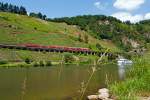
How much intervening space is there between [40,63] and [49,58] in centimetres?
2455

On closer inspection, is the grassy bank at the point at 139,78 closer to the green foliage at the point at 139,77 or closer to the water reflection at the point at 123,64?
the green foliage at the point at 139,77

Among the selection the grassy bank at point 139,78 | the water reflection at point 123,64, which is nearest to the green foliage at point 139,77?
the grassy bank at point 139,78

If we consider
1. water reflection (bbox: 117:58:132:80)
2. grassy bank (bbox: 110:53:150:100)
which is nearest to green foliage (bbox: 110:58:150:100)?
grassy bank (bbox: 110:53:150:100)

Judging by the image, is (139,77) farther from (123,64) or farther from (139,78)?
(123,64)

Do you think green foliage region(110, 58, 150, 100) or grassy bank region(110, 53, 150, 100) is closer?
grassy bank region(110, 53, 150, 100)

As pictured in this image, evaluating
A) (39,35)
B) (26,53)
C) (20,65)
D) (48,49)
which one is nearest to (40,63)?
(20,65)

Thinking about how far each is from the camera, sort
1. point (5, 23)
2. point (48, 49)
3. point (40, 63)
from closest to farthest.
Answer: point (40, 63), point (48, 49), point (5, 23)

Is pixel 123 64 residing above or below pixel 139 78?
above

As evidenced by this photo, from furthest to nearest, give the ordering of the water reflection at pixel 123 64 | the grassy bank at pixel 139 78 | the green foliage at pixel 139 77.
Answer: the water reflection at pixel 123 64, the green foliage at pixel 139 77, the grassy bank at pixel 139 78

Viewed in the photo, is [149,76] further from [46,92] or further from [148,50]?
[46,92]

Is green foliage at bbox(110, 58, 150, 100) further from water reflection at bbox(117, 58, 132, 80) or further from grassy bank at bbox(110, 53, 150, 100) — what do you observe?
water reflection at bbox(117, 58, 132, 80)

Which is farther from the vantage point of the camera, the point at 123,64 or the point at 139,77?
the point at 139,77

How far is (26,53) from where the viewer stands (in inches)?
5231

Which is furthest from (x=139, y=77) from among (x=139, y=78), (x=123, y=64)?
(x=123, y=64)
